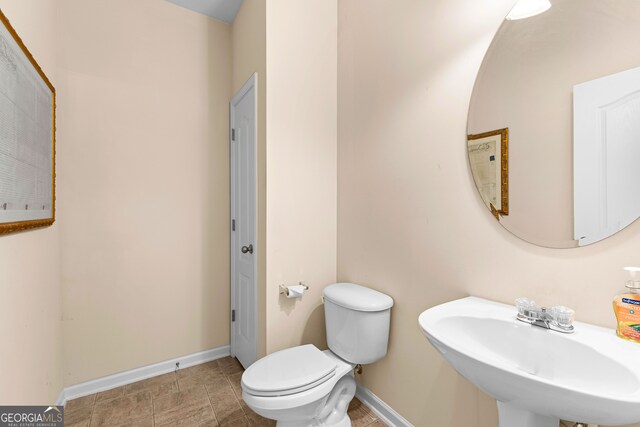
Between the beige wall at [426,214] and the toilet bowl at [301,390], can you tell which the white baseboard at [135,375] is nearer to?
the toilet bowl at [301,390]

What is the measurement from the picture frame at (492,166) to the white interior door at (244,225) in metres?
1.26

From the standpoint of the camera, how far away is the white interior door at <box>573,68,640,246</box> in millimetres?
817

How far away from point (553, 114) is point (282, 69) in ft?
4.59

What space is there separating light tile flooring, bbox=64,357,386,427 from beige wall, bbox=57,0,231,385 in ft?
0.55

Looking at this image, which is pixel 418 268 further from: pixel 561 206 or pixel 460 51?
pixel 460 51

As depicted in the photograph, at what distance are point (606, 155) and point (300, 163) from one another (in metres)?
1.40

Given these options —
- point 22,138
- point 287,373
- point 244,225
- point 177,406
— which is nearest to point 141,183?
point 244,225

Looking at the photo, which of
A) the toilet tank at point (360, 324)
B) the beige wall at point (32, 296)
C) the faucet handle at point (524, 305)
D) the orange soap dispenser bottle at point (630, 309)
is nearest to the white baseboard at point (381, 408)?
the toilet tank at point (360, 324)

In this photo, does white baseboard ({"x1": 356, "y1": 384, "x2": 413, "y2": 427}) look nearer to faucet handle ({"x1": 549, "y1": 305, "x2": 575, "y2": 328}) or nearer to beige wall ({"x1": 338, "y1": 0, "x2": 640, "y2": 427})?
beige wall ({"x1": 338, "y1": 0, "x2": 640, "y2": 427})

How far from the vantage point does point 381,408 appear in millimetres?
1643

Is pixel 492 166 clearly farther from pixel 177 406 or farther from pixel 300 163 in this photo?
pixel 177 406

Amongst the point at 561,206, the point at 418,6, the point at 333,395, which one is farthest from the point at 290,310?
the point at 418,6

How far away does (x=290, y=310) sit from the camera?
1807 mm

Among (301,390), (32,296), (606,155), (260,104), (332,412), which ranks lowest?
(332,412)
